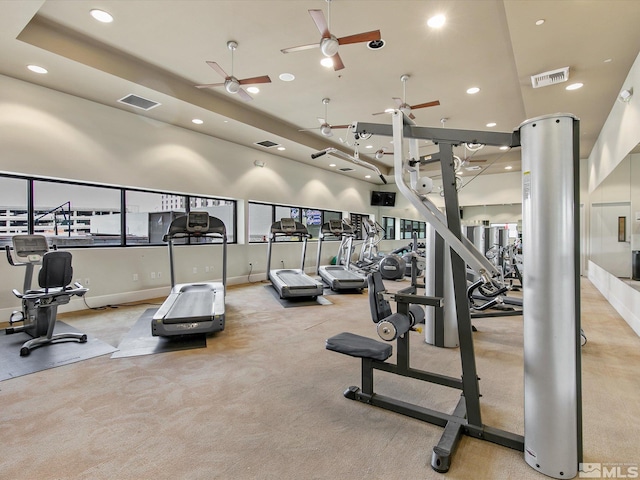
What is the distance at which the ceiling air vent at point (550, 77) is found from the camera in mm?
4180

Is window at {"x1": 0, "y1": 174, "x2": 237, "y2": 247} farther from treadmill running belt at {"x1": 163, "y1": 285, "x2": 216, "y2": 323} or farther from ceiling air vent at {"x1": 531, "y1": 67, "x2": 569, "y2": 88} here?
ceiling air vent at {"x1": 531, "y1": 67, "x2": 569, "y2": 88}

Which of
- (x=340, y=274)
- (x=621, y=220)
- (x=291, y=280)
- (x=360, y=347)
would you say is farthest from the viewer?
(x=340, y=274)

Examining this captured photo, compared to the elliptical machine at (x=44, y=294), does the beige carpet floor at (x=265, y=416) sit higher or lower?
lower

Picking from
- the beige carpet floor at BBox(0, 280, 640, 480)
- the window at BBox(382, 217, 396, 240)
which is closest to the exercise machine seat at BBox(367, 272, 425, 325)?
the beige carpet floor at BBox(0, 280, 640, 480)

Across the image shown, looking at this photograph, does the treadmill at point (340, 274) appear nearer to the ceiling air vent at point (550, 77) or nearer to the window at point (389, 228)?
the ceiling air vent at point (550, 77)

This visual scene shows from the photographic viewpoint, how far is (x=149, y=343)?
3.69 metres

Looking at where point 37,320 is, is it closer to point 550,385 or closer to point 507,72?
point 550,385

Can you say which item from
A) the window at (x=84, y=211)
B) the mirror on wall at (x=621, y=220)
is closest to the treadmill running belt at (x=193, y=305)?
the window at (x=84, y=211)

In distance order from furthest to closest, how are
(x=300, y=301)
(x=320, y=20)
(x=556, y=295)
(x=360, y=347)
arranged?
(x=300, y=301) < (x=320, y=20) < (x=360, y=347) < (x=556, y=295)

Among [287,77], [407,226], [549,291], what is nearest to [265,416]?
[549,291]

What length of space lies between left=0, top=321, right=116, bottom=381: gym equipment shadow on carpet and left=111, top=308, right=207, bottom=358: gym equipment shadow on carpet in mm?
167

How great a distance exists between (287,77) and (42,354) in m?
4.71

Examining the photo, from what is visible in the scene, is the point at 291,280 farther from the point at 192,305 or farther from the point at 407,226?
the point at 407,226

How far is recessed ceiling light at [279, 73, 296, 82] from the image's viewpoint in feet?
16.5
